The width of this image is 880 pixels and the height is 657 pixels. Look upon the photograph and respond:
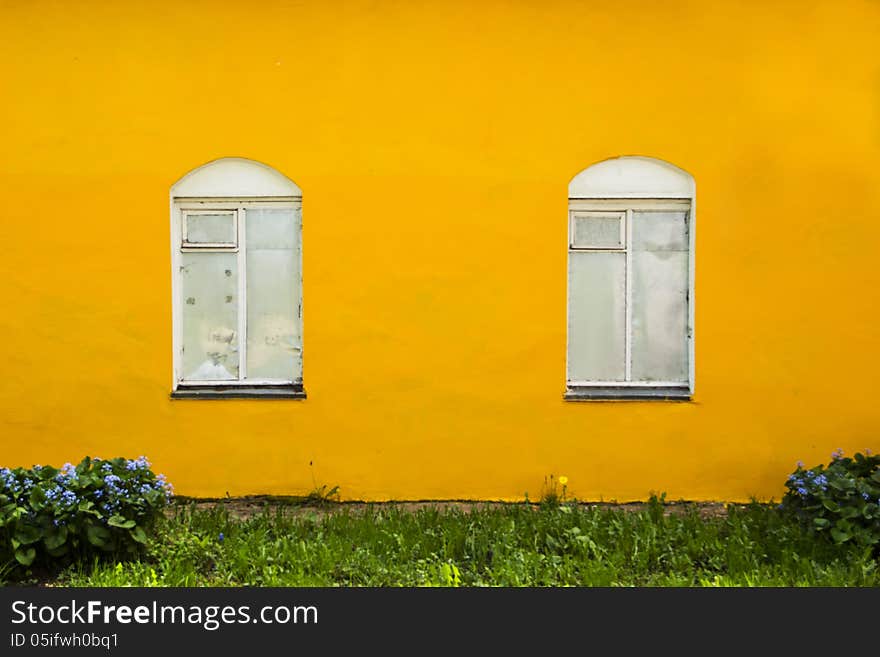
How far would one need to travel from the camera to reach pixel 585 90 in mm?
6953

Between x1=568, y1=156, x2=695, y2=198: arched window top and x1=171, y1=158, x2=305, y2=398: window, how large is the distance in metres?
2.11

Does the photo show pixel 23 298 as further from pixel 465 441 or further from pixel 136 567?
pixel 465 441

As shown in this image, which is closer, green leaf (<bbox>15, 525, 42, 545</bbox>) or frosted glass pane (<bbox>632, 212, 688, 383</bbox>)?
green leaf (<bbox>15, 525, 42, 545</bbox>)

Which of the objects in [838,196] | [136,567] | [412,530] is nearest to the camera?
[136,567]

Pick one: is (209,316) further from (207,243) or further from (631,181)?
(631,181)

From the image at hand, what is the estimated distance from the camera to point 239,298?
23.7 ft

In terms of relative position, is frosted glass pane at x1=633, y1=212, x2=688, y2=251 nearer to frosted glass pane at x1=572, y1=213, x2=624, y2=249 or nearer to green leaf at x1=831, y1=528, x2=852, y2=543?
frosted glass pane at x1=572, y1=213, x2=624, y2=249

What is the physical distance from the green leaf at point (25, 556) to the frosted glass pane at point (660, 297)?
424 cm

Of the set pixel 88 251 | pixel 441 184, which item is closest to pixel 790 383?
pixel 441 184

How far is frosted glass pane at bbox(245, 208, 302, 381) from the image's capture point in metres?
7.20

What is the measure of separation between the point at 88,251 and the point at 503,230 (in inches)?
119

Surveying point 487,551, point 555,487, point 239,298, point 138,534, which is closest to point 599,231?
point 555,487

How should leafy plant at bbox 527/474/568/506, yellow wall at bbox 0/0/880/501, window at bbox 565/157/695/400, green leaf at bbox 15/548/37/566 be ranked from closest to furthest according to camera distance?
1. green leaf at bbox 15/548/37/566
2. yellow wall at bbox 0/0/880/501
3. leafy plant at bbox 527/474/568/506
4. window at bbox 565/157/695/400

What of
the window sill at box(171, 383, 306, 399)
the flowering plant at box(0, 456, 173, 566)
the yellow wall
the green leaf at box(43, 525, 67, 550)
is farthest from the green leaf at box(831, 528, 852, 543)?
the green leaf at box(43, 525, 67, 550)
